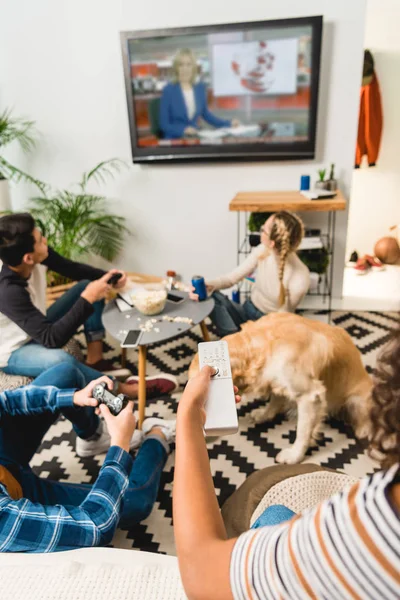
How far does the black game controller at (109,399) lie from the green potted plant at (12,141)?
84.8 inches

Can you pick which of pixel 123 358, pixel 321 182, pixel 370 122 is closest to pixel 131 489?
pixel 123 358

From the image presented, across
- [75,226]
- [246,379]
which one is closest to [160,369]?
[246,379]

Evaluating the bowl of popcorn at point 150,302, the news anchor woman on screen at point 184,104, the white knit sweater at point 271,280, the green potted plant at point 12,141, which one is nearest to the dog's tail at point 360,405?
the white knit sweater at point 271,280

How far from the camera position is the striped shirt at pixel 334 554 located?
43cm

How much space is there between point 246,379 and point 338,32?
7.40 ft

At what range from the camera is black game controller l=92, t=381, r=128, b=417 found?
4.06ft

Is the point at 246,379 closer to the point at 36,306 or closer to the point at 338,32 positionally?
the point at 36,306

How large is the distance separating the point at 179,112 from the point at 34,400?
2.24 m

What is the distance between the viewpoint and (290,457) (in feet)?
5.78

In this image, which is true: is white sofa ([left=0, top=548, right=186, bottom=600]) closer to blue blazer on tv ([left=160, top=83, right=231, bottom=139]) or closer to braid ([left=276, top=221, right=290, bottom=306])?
braid ([left=276, top=221, right=290, bottom=306])

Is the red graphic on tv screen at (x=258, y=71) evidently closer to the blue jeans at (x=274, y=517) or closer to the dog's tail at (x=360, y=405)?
the dog's tail at (x=360, y=405)

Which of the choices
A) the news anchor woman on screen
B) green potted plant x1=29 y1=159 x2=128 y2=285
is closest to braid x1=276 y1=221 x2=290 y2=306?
→ the news anchor woman on screen

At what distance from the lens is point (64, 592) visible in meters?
0.73

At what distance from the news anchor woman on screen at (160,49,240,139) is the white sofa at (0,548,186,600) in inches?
Answer: 107
